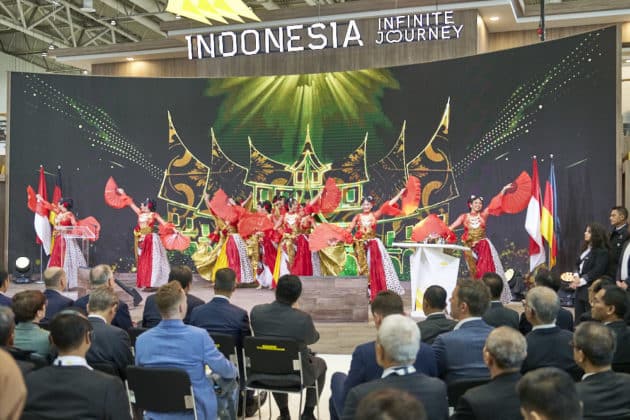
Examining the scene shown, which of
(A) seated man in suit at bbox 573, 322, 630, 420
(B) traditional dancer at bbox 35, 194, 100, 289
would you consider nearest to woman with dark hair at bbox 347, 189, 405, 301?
(B) traditional dancer at bbox 35, 194, 100, 289

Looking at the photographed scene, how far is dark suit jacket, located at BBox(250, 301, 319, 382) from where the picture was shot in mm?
4219

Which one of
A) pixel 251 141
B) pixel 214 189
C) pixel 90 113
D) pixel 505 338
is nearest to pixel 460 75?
pixel 251 141

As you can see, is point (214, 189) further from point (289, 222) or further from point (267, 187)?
point (289, 222)

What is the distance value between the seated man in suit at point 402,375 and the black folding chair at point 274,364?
1554 mm

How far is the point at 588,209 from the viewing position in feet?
30.0

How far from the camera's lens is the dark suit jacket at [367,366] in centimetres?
303

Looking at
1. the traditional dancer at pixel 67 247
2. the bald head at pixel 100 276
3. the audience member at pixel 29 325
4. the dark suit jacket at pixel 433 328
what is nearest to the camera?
the audience member at pixel 29 325

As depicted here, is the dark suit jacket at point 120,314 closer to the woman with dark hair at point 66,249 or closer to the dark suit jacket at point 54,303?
the dark suit jacket at point 54,303

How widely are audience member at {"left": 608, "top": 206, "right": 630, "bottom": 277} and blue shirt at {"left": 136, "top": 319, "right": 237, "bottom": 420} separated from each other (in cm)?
407

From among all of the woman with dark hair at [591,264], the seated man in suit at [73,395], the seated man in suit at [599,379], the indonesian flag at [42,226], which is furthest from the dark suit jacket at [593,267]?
the indonesian flag at [42,226]

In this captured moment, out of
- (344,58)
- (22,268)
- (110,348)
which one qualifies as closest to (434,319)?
(110,348)

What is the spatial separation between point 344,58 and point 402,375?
9.97 m

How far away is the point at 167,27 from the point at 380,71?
3.90 m

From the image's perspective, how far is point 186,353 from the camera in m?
3.52
